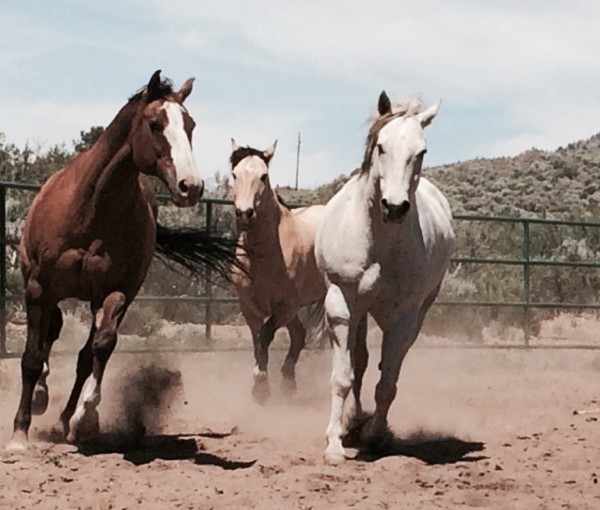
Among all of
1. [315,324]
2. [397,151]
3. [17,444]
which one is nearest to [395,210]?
[397,151]

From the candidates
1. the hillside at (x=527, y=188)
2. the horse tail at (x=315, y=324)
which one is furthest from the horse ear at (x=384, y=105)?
the hillside at (x=527, y=188)

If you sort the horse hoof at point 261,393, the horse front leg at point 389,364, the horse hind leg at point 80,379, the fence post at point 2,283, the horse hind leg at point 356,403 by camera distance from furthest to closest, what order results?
1. the fence post at point 2,283
2. the horse hoof at point 261,393
3. the horse hind leg at point 80,379
4. the horse hind leg at point 356,403
5. the horse front leg at point 389,364

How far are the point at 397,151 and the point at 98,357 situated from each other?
186 cm

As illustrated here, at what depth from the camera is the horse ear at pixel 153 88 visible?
18.3 ft

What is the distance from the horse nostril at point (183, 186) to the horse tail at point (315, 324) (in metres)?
4.65

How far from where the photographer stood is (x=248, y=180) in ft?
27.2

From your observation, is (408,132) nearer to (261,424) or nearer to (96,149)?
(96,149)

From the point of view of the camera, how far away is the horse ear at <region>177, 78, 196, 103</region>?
576 cm

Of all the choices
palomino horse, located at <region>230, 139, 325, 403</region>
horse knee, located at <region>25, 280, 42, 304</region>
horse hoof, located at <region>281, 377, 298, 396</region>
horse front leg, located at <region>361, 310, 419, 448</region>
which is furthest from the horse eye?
horse hoof, located at <region>281, 377, 298, 396</region>

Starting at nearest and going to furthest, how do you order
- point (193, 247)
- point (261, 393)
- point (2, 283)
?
point (193, 247), point (261, 393), point (2, 283)

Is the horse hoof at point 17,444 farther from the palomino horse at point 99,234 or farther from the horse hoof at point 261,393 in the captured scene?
the horse hoof at point 261,393

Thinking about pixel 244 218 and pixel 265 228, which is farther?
pixel 265 228

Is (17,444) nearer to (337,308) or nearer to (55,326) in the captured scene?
(55,326)

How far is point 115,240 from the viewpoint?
574cm
